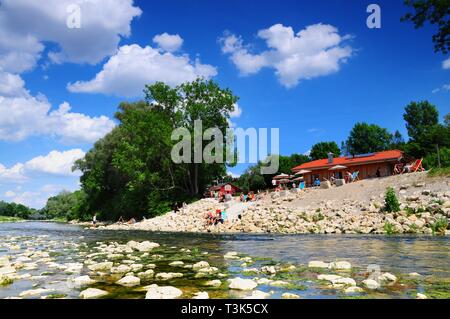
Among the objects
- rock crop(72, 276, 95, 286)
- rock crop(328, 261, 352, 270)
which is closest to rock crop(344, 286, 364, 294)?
rock crop(328, 261, 352, 270)

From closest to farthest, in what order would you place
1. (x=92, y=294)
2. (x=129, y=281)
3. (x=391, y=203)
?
1. (x=92, y=294)
2. (x=129, y=281)
3. (x=391, y=203)

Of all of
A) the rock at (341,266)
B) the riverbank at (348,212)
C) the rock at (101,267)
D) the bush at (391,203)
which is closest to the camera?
the rock at (341,266)

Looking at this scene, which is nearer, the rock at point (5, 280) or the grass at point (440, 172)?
the rock at point (5, 280)

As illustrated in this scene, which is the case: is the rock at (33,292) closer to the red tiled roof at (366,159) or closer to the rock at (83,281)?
the rock at (83,281)

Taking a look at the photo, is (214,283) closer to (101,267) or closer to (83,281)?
(83,281)

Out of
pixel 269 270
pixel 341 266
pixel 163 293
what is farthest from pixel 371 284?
pixel 163 293

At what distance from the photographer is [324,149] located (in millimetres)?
95750

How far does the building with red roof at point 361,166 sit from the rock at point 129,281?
46.6 metres

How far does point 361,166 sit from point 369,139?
50581 millimetres

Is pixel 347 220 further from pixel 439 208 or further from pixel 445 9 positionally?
pixel 445 9

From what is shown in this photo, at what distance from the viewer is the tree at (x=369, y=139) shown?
3999 inches

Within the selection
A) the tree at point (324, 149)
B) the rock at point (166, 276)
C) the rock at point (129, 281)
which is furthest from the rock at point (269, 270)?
the tree at point (324, 149)

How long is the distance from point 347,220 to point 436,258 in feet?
49.8

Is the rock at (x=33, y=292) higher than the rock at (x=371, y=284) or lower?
lower
